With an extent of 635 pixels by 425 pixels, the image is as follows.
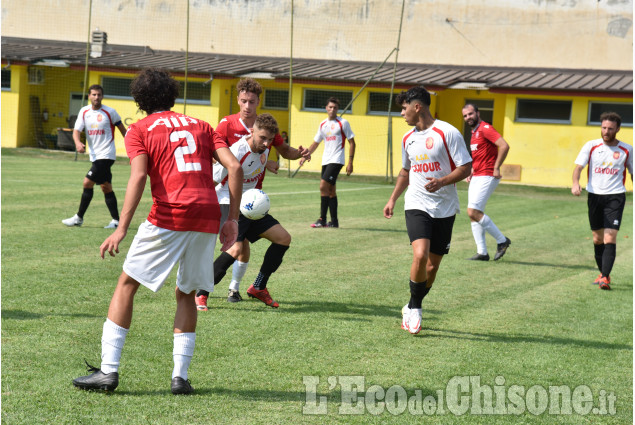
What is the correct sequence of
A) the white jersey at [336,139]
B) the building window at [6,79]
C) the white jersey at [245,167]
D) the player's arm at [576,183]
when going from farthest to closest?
the building window at [6,79] → the white jersey at [336,139] → the player's arm at [576,183] → the white jersey at [245,167]

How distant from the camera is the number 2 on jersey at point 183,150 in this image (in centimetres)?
468

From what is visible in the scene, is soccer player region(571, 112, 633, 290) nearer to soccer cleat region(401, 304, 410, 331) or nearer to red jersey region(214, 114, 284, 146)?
soccer cleat region(401, 304, 410, 331)

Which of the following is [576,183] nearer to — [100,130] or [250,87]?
[250,87]

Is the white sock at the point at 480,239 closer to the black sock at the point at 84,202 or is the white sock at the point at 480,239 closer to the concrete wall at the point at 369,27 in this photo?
the black sock at the point at 84,202

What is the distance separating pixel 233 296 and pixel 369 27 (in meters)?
28.7

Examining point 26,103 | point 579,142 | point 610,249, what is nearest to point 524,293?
point 610,249

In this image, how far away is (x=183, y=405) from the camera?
178 inches

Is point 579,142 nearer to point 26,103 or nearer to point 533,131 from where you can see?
point 533,131

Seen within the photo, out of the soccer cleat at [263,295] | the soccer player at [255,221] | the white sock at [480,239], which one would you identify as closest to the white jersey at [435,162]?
the soccer player at [255,221]

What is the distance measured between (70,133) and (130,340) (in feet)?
90.8

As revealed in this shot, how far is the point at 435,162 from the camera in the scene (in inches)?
273

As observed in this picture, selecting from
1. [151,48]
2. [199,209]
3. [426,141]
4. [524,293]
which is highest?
[151,48]

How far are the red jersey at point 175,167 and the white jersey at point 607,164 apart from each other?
6.38m

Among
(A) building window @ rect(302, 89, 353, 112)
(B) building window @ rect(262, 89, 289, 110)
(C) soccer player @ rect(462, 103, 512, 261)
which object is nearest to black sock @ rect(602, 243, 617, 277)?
(C) soccer player @ rect(462, 103, 512, 261)
